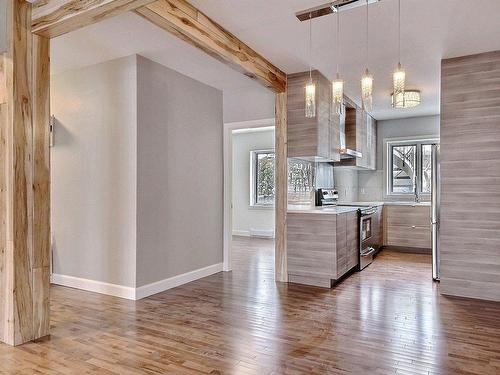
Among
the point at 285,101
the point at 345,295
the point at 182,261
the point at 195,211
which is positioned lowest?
the point at 345,295

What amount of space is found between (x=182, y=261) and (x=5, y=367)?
226cm

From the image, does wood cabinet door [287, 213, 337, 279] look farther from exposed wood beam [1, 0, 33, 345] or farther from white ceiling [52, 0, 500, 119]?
exposed wood beam [1, 0, 33, 345]

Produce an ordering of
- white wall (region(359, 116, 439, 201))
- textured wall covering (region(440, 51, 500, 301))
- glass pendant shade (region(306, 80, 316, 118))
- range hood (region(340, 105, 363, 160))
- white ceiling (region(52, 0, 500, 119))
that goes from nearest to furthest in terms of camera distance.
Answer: white ceiling (region(52, 0, 500, 119)), glass pendant shade (region(306, 80, 316, 118)), textured wall covering (region(440, 51, 500, 301)), range hood (region(340, 105, 363, 160)), white wall (region(359, 116, 439, 201))

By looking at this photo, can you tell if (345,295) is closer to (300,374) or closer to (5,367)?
(300,374)

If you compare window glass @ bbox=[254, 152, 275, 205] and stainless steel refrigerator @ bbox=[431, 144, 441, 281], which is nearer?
stainless steel refrigerator @ bbox=[431, 144, 441, 281]

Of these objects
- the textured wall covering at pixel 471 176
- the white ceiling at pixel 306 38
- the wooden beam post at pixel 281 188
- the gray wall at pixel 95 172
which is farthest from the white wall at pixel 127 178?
the textured wall covering at pixel 471 176

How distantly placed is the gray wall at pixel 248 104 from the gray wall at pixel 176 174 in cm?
14

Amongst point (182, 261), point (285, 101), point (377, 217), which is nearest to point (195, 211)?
point (182, 261)

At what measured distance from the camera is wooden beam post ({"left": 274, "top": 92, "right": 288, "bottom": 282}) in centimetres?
464

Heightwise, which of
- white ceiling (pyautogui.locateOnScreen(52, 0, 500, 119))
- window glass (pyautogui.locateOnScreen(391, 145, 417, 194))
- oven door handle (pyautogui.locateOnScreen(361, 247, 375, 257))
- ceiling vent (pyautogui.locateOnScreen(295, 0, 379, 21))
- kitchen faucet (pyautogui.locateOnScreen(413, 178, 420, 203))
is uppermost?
white ceiling (pyautogui.locateOnScreen(52, 0, 500, 119))

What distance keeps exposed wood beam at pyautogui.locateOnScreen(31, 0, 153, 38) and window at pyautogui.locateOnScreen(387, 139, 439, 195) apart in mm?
6330

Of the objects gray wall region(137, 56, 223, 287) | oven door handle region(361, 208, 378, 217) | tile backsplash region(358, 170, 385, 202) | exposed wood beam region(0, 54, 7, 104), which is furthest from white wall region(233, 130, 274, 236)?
exposed wood beam region(0, 54, 7, 104)

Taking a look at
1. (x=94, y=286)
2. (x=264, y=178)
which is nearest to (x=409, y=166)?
(x=264, y=178)

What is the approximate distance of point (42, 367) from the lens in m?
2.40
